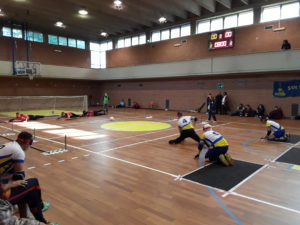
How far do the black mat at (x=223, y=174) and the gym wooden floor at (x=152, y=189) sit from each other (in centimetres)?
21

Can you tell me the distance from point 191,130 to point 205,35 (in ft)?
47.3

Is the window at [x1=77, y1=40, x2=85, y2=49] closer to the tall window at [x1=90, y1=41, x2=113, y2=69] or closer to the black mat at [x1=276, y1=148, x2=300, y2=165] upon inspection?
the tall window at [x1=90, y1=41, x2=113, y2=69]

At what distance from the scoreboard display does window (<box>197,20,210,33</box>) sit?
3.98 ft

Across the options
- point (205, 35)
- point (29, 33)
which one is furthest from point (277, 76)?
point (29, 33)

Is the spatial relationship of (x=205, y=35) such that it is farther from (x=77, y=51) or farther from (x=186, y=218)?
(x=186, y=218)

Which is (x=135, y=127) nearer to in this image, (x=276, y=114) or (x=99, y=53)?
(x=276, y=114)

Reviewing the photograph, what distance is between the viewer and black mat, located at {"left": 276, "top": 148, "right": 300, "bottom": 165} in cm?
672

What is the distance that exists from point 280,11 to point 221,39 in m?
4.56

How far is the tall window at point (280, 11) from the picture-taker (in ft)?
54.5

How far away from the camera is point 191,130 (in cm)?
885

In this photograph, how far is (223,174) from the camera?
5.70 meters

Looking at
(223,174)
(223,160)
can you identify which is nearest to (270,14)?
(223,160)

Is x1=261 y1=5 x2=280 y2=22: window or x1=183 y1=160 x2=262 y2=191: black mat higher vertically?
x1=261 y1=5 x2=280 y2=22: window

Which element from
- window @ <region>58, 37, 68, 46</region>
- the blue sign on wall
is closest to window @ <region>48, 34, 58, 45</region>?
window @ <region>58, 37, 68, 46</region>
